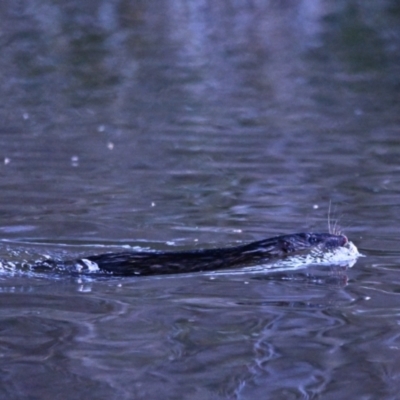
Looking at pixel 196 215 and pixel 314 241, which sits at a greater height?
pixel 314 241

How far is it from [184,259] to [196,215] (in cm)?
138

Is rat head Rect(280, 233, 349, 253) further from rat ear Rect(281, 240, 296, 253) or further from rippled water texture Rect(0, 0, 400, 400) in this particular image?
rippled water texture Rect(0, 0, 400, 400)

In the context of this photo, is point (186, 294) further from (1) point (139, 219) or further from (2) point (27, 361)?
(1) point (139, 219)

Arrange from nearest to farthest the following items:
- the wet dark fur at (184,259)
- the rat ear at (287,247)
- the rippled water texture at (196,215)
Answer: the rippled water texture at (196,215), the wet dark fur at (184,259), the rat ear at (287,247)

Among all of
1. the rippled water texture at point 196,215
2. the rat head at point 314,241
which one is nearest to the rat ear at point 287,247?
the rat head at point 314,241

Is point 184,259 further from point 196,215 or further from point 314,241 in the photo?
point 196,215

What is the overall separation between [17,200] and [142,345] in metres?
3.35

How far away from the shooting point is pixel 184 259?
635 centimetres

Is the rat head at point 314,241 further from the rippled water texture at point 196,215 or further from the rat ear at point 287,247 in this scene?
the rippled water texture at point 196,215

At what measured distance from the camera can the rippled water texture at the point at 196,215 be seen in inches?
189

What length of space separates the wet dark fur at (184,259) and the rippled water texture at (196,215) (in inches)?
4.5

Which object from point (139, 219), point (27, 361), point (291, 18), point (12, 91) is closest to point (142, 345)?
point (27, 361)

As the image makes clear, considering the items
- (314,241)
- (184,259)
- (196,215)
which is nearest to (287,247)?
(314,241)

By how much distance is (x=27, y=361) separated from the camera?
15.9 ft
